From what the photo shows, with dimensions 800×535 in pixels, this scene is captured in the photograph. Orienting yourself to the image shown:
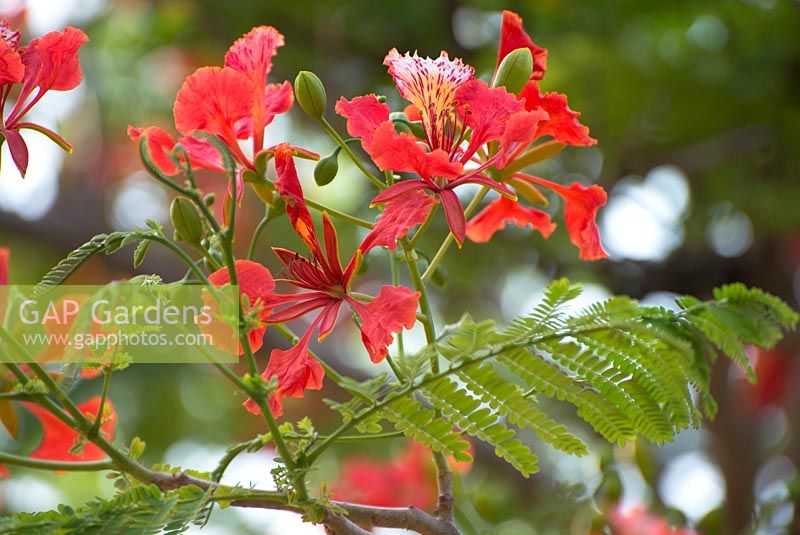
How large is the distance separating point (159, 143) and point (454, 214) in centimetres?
28

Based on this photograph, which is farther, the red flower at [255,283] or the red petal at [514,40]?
the red petal at [514,40]

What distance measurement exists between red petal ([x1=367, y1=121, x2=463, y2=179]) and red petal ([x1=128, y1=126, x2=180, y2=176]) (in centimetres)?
19

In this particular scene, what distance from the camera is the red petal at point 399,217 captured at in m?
0.76

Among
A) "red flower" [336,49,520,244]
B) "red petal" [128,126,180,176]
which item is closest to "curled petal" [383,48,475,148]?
"red flower" [336,49,520,244]

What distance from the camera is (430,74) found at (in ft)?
2.77

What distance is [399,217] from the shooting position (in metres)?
0.77

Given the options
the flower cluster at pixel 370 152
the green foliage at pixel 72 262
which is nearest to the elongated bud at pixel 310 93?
the flower cluster at pixel 370 152

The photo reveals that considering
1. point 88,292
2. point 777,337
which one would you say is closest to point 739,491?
point 777,337

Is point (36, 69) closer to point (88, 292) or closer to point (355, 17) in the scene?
point (88, 292)

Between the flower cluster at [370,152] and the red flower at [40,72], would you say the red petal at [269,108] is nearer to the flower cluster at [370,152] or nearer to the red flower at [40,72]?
the flower cluster at [370,152]

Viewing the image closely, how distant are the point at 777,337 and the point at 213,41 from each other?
2253 millimetres

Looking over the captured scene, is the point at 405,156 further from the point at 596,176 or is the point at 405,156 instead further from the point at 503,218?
the point at 596,176

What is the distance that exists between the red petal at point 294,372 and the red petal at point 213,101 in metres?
0.19

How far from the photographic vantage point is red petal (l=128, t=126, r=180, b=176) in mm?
844
